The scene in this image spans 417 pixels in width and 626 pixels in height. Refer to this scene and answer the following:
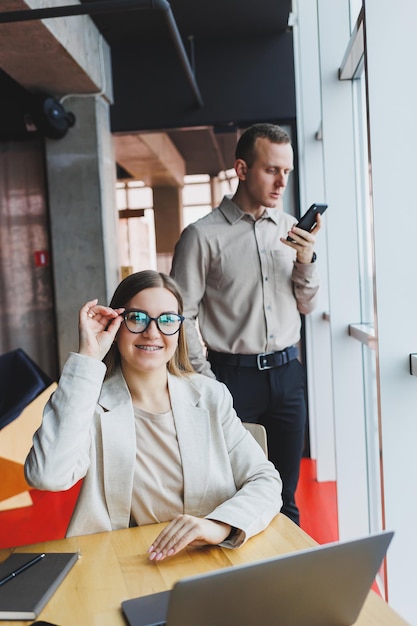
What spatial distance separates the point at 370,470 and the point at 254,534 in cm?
204

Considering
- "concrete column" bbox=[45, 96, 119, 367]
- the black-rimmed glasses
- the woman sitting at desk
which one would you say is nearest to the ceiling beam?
the woman sitting at desk

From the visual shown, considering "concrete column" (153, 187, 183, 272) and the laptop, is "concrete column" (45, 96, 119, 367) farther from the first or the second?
the laptop

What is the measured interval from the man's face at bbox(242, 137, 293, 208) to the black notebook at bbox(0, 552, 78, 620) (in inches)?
64.4

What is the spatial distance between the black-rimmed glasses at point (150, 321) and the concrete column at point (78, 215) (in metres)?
3.74

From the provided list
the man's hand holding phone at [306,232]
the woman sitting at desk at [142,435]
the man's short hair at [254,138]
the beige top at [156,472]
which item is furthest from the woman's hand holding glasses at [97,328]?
the man's short hair at [254,138]

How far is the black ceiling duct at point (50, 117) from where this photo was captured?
5.05 metres

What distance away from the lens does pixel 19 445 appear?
4441 mm

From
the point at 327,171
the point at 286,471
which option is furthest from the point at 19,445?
the point at 327,171

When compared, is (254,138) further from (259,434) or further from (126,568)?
(126,568)

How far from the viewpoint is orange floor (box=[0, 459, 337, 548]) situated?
12.6 ft

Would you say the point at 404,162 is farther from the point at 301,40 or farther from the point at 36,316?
the point at 36,316

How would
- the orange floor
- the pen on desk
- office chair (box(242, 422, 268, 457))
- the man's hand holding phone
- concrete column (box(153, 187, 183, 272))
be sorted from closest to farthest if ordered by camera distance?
the pen on desk → office chair (box(242, 422, 268, 457)) → the man's hand holding phone → the orange floor → concrete column (box(153, 187, 183, 272))

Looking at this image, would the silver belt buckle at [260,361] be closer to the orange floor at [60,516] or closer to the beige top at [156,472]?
the beige top at [156,472]

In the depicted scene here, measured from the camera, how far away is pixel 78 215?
5.48 m
